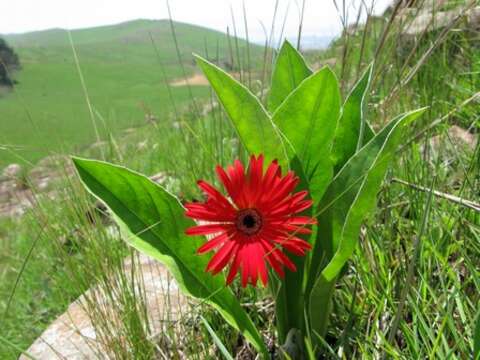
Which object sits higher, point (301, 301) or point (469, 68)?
point (469, 68)

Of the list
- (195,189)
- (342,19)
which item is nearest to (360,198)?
(342,19)

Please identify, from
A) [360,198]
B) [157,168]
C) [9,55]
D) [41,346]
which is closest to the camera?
[360,198]

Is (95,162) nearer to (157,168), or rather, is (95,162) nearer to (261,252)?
(261,252)

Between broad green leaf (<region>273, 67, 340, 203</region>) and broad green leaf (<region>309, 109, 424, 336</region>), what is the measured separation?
0.24ft

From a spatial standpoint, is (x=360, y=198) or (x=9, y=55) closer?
(x=360, y=198)

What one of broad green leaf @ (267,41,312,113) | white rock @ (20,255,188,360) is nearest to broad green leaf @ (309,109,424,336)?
broad green leaf @ (267,41,312,113)

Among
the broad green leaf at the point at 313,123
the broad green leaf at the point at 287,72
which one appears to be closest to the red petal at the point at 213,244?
the broad green leaf at the point at 313,123

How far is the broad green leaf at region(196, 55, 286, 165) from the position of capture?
0.79m

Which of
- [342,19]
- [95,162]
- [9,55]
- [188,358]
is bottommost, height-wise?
[9,55]

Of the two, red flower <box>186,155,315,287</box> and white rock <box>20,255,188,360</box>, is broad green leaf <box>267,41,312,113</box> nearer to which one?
red flower <box>186,155,315,287</box>

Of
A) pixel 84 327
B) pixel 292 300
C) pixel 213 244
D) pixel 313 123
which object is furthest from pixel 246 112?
pixel 84 327

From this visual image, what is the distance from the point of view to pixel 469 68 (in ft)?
5.75

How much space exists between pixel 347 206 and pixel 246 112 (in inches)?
8.3

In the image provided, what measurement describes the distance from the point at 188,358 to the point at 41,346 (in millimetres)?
563
